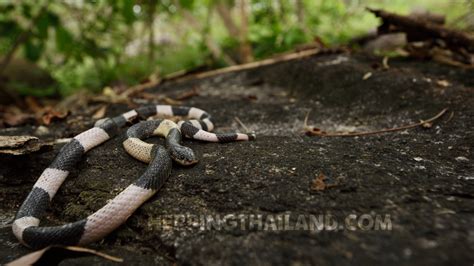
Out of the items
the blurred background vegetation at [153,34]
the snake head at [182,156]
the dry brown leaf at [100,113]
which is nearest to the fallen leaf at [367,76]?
the blurred background vegetation at [153,34]

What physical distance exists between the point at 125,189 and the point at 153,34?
5.45 m

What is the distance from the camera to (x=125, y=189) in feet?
7.70

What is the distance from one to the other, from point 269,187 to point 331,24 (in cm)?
626

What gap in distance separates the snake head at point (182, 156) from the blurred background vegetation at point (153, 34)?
3.43 m

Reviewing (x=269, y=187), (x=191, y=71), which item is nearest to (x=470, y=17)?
(x=191, y=71)

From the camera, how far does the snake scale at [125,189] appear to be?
7.06ft

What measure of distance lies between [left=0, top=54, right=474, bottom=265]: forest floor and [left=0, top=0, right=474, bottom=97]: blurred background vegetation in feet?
8.26

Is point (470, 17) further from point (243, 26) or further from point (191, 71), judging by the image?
point (191, 71)

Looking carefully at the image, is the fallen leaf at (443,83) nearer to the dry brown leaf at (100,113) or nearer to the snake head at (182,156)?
the snake head at (182,156)

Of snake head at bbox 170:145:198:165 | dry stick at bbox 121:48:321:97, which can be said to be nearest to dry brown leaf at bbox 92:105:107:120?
dry stick at bbox 121:48:321:97

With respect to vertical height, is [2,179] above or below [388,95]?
above

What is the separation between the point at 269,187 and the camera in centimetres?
232

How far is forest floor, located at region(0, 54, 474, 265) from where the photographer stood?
5.82 ft

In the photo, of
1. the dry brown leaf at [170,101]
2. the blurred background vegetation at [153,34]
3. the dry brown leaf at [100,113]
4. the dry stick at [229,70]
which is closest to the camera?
the dry brown leaf at [100,113]
